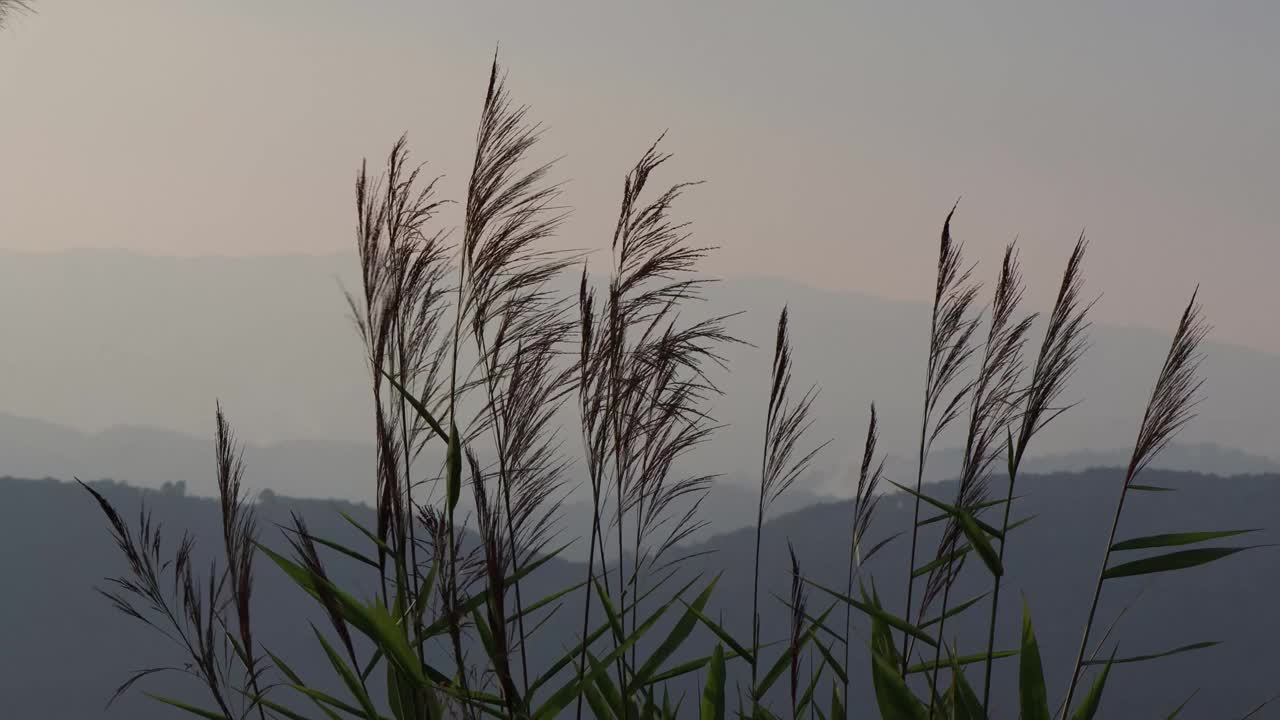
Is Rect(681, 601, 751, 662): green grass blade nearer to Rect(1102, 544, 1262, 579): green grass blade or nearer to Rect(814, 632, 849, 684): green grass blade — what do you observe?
Rect(814, 632, 849, 684): green grass blade

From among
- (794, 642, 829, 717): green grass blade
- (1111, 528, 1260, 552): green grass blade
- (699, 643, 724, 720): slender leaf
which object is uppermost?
(1111, 528, 1260, 552): green grass blade

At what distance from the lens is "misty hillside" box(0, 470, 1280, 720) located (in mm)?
59562

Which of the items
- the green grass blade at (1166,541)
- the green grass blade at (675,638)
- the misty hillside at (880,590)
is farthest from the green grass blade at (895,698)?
the misty hillside at (880,590)

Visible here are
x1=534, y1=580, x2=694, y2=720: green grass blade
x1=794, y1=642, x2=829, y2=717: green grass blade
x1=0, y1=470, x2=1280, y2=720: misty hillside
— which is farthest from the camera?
x1=0, y1=470, x2=1280, y2=720: misty hillside

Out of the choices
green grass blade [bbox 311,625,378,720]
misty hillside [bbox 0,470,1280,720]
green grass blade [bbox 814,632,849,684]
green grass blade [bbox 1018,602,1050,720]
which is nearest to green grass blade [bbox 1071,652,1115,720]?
green grass blade [bbox 1018,602,1050,720]

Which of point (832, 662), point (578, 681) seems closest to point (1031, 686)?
point (832, 662)

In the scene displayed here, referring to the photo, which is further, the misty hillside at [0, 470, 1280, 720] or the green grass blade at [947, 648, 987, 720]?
the misty hillside at [0, 470, 1280, 720]

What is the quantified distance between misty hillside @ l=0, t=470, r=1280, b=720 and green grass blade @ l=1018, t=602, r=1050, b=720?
5314 centimetres

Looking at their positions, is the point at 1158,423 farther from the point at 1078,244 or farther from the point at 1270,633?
the point at 1270,633

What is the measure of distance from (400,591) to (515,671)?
0.27m

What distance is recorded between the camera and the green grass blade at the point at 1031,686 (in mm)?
1703

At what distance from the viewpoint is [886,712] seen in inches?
66.6

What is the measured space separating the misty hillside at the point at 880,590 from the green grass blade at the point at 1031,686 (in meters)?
53.1

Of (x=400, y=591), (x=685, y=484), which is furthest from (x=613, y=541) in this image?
(x=400, y=591)
